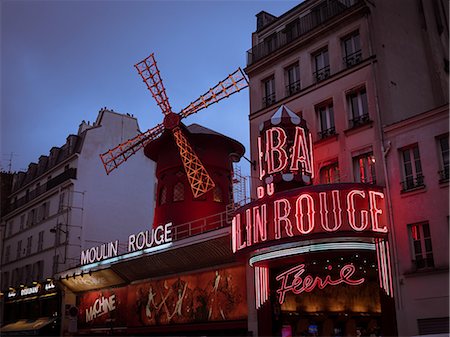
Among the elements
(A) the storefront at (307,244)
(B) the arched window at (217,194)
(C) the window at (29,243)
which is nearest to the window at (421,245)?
(A) the storefront at (307,244)

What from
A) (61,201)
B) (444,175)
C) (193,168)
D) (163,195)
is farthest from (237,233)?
(61,201)

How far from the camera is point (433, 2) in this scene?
15664 mm

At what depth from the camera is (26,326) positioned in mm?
22766

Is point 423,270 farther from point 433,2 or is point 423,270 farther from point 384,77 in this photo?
point 433,2

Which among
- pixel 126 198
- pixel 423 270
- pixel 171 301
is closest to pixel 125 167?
pixel 126 198

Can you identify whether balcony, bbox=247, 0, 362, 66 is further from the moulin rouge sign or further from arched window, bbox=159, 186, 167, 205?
arched window, bbox=159, 186, 167, 205

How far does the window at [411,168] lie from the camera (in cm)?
1064

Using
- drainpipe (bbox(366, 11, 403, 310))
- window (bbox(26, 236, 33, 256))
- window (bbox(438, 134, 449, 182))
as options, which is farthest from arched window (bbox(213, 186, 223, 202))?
window (bbox(26, 236, 33, 256))

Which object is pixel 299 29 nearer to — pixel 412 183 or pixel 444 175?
pixel 412 183

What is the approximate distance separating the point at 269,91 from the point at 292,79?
83 cm

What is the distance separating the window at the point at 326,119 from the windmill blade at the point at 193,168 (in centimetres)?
551

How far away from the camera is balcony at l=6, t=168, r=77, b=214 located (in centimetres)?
2345

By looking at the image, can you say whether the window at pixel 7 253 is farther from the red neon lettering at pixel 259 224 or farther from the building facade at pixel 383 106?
the red neon lettering at pixel 259 224

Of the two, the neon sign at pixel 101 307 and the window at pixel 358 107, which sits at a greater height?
the window at pixel 358 107
